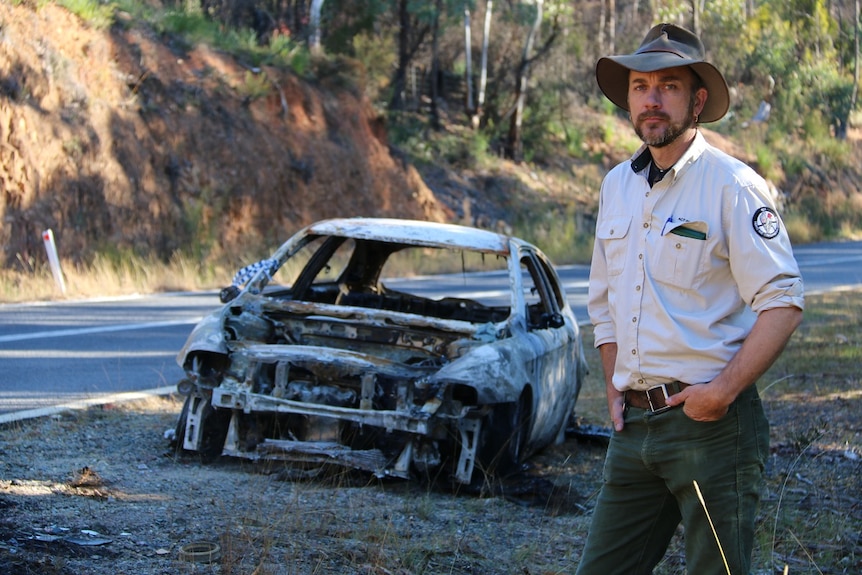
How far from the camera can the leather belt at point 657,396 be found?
11.3 feet

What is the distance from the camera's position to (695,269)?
11.2ft

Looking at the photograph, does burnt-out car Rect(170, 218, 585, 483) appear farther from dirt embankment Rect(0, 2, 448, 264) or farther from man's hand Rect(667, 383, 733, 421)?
dirt embankment Rect(0, 2, 448, 264)

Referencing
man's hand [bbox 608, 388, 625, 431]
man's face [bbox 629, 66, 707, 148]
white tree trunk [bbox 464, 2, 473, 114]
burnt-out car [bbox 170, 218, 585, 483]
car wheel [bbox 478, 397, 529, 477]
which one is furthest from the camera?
white tree trunk [bbox 464, 2, 473, 114]

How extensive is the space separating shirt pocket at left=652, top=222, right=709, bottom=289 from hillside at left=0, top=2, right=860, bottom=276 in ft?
51.2

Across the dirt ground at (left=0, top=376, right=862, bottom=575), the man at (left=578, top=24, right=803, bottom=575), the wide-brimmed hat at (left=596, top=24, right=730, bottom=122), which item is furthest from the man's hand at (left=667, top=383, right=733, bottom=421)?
the dirt ground at (left=0, top=376, right=862, bottom=575)

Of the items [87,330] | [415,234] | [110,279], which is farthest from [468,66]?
[415,234]

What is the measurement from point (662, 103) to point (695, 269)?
1.71 ft

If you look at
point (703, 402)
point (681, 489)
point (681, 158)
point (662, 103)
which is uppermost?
point (662, 103)

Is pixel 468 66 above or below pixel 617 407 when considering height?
above

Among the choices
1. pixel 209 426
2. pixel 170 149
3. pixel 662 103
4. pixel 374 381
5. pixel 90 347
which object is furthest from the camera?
pixel 170 149

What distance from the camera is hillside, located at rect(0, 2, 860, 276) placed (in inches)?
758

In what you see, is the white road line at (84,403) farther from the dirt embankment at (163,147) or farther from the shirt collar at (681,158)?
the dirt embankment at (163,147)

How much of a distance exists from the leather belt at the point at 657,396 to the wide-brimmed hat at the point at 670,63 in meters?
0.84

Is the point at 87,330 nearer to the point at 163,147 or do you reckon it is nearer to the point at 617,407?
the point at 617,407
